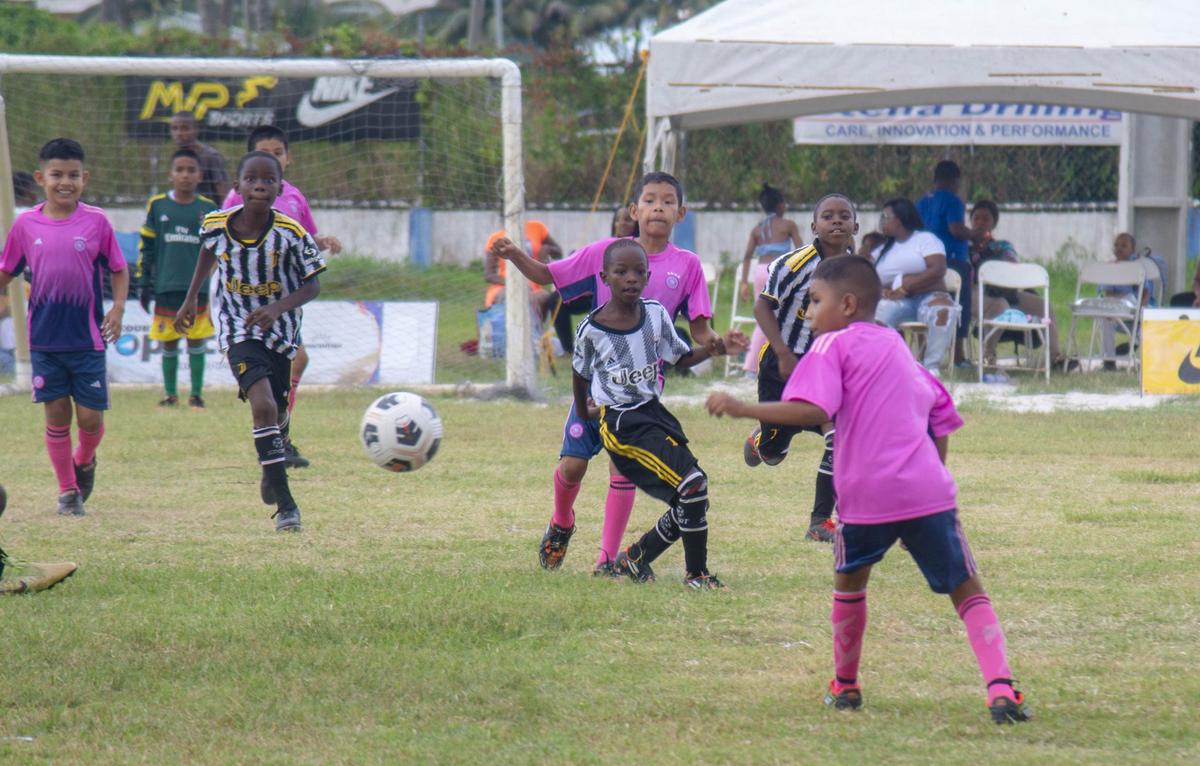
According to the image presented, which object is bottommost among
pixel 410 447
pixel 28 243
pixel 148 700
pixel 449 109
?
pixel 148 700

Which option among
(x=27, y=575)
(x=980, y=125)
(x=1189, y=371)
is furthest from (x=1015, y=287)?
(x=27, y=575)

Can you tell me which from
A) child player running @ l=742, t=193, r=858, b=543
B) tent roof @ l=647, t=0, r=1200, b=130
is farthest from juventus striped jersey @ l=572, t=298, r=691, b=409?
tent roof @ l=647, t=0, r=1200, b=130

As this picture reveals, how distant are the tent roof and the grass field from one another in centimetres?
500

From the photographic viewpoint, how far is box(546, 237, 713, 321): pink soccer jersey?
629cm

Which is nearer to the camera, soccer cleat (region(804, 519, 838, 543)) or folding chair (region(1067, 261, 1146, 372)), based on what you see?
soccer cleat (region(804, 519, 838, 543))

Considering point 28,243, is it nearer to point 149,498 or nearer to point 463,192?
point 149,498

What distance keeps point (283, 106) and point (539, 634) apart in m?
14.6

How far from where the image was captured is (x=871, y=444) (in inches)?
167

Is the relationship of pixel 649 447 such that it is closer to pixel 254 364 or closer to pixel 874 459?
pixel 874 459

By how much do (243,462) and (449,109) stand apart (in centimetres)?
758

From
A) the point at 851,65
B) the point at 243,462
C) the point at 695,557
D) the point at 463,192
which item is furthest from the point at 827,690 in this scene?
the point at 463,192

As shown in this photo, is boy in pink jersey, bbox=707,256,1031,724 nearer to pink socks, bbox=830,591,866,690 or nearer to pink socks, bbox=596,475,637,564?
pink socks, bbox=830,591,866,690

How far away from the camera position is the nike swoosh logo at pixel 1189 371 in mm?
12445

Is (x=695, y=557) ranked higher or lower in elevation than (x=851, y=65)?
lower
